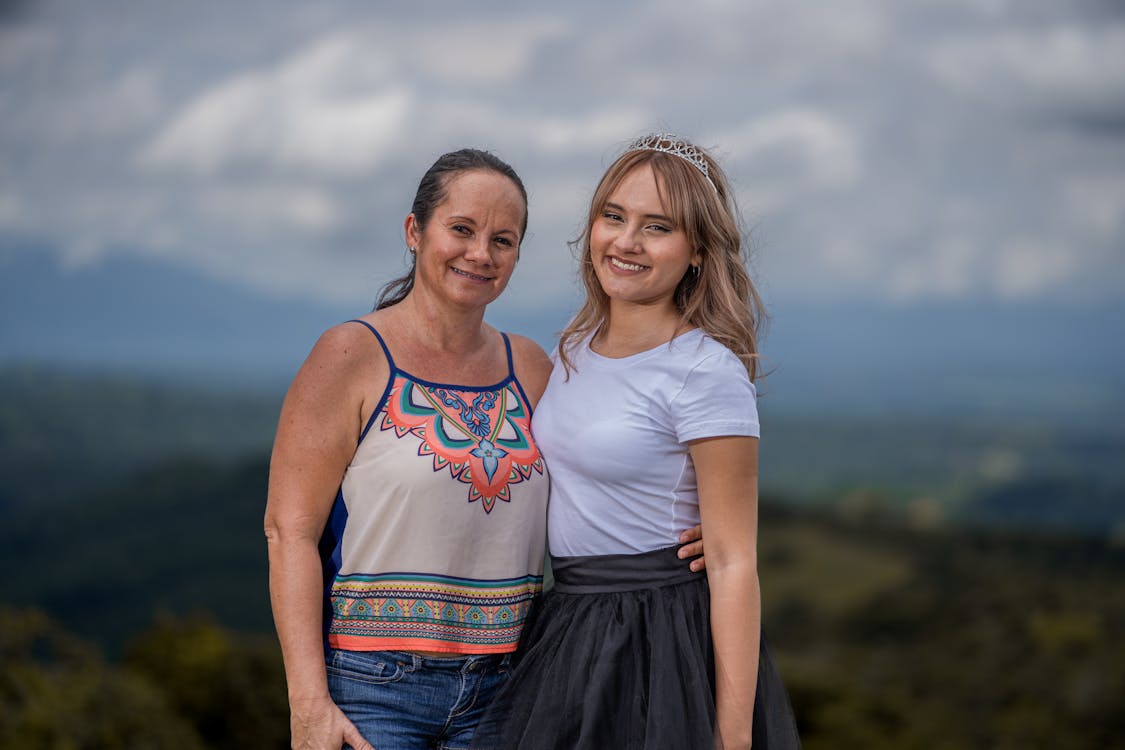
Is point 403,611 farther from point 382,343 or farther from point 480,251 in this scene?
point 480,251

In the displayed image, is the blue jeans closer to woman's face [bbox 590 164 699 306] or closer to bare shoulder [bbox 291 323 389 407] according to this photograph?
bare shoulder [bbox 291 323 389 407]

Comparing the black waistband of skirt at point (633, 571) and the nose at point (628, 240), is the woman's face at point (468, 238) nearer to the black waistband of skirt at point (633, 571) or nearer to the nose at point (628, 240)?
the nose at point (628, 240)

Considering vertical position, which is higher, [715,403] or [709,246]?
[709,246]

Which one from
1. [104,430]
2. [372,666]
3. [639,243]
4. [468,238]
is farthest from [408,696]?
[104,430]

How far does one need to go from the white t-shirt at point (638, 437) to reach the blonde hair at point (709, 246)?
10cm

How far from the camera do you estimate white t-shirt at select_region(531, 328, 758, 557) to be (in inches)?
116

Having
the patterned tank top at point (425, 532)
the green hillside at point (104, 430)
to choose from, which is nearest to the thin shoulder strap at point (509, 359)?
the patterned tank top at point (425, 532)

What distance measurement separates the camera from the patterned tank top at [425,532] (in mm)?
3033

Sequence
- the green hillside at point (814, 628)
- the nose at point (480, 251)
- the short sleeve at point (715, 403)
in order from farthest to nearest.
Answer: the green hillside at point (814, 628)
the nose at point (480, 251)
the short sleeve at point (715, 403)

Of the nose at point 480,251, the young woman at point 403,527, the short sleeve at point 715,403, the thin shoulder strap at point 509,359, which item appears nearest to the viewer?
the short sleeve at point 715,403

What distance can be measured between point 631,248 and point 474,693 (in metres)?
1.27

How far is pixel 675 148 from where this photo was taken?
3135mm

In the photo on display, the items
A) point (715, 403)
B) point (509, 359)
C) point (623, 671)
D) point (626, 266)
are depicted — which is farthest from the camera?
point (509, 359)

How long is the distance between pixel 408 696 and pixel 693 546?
844 millimetres
